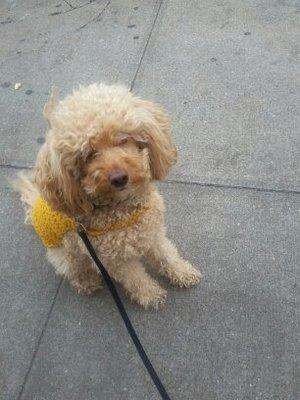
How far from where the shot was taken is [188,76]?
4.01m

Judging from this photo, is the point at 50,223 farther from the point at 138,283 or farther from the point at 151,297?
the point at 151,297

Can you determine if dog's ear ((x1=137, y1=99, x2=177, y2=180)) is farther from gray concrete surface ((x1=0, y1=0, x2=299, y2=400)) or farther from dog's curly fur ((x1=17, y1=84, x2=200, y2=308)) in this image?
gray concrete surface ((x1=0, y1=0, x2=299, y2=400))

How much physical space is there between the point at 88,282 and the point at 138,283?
348mm

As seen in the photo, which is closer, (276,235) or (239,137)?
(276,235)

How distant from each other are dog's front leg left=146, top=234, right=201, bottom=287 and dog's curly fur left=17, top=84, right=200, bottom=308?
169mm

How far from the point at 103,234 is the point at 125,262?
0.28 m

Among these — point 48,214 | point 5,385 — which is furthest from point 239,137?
point 5,385

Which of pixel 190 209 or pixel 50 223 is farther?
pixel 190 209

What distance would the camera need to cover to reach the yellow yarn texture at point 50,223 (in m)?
2.34

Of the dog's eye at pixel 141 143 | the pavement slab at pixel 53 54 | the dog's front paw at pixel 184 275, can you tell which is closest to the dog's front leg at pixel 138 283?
the dog's front paw at pixel 184 275

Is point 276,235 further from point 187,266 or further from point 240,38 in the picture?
point 240,38

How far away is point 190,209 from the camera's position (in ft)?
10.2

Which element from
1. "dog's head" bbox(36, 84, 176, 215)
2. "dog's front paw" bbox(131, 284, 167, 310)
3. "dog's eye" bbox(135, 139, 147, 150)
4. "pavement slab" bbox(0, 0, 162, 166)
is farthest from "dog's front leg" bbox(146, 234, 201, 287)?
"pavement slab" bbox(0, 0, 162, 166)

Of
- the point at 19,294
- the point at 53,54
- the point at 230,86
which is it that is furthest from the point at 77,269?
the point at 53,54
